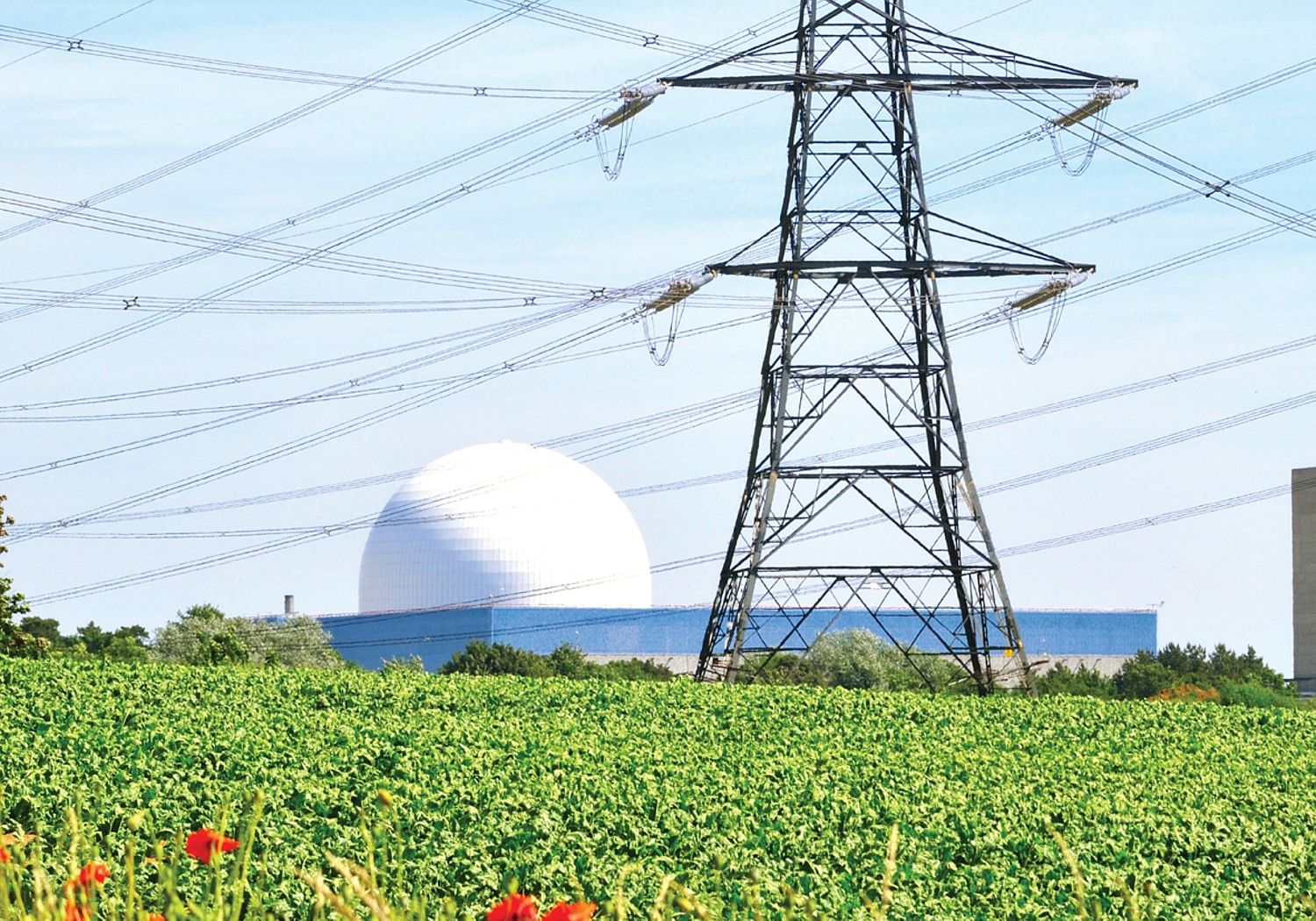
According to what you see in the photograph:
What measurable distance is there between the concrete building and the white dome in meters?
28.9

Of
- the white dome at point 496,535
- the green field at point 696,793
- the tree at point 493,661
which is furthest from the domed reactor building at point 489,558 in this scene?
the green field at point 696,793

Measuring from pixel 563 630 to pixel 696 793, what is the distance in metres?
64.3

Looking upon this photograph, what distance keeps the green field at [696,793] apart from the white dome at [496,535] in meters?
49.3

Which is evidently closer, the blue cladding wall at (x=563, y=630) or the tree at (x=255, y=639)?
the tree at (x=255, y=639)

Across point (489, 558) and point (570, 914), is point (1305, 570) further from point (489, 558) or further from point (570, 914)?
point (570, 914)

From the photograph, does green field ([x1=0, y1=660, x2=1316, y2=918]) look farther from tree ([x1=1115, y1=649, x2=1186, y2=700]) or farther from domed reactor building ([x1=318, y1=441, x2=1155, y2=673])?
domed reactor building ([x1=318, y1=441, x2=1155, y2=673])

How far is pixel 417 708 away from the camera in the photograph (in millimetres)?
25500

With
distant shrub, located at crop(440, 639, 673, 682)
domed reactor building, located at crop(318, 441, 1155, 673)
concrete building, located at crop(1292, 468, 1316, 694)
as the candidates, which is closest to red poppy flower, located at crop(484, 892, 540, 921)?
distant shrub, located at crop(440, 639, 673, 682)

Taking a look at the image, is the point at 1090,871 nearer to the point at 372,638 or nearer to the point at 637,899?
the point at 637,899

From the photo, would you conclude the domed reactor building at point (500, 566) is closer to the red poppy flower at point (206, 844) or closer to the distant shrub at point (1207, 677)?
the distant shrub at point (1207, 677)

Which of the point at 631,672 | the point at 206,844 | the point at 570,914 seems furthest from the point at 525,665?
the point at 570,914

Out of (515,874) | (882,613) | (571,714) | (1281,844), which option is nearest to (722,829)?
(515,874)

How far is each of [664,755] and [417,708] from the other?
8396 millimetres

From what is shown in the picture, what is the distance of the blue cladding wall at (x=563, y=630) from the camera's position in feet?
249
